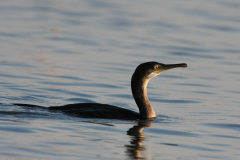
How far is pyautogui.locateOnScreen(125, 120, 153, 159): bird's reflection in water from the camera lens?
7243 mm

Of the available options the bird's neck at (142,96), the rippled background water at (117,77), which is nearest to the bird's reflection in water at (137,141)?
the rippled background water at (117,77)

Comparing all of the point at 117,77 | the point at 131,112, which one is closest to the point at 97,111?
the point at 131,112

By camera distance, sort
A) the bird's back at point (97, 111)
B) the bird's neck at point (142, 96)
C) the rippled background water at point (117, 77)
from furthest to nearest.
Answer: the bird's neck at point (142, 96), the bird's back at point (97, 111), the rippled background water at point (117, 77)

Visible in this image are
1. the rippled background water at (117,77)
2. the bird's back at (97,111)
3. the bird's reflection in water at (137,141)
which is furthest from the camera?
the bird's back at (97,111)

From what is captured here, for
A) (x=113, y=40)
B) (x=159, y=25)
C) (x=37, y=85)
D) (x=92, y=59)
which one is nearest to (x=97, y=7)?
(x=159, y=25)

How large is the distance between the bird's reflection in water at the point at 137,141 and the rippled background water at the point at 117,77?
0.02m

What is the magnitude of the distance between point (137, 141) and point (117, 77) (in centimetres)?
607

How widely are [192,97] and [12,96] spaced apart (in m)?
4.13

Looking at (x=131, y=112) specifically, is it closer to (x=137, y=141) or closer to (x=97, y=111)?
(x=97, y=111)

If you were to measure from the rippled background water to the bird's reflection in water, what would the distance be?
0.02 m

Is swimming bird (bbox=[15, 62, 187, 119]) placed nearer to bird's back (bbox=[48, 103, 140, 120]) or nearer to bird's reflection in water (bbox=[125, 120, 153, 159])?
bird's back (bbox=[48, 103, 140, 120])

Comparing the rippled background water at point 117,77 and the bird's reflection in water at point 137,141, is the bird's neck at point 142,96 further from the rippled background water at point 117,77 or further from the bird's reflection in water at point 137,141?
the rippled background water at point 117,77

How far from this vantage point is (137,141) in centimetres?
798

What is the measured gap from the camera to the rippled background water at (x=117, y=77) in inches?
303
